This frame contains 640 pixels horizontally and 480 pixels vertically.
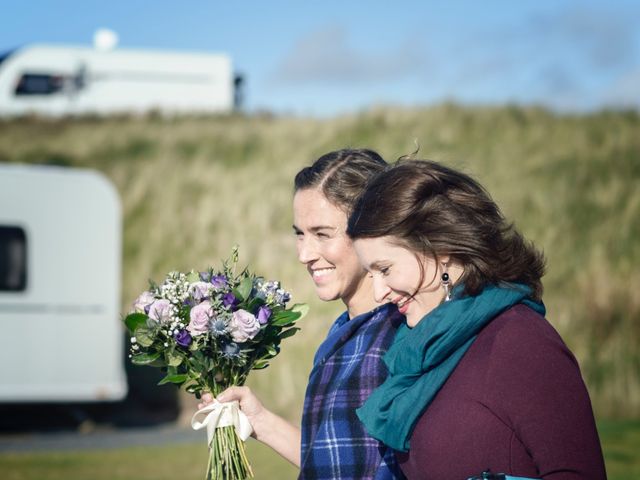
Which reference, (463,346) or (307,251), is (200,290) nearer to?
(307,251)

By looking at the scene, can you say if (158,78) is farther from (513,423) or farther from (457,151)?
(513,423)

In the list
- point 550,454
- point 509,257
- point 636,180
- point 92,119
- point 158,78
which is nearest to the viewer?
point 550,454

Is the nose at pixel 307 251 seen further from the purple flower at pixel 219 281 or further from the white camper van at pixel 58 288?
the white camper van at pixel 58 288

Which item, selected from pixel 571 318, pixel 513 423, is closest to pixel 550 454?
pixel 513 423

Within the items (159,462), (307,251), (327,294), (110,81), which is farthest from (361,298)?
(110,81)

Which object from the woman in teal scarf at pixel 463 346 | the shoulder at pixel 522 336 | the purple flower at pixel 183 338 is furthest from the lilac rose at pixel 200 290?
the shoulder at pixel 522 336

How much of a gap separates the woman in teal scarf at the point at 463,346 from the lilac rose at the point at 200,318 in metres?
0.65

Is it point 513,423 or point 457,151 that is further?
point 457,151

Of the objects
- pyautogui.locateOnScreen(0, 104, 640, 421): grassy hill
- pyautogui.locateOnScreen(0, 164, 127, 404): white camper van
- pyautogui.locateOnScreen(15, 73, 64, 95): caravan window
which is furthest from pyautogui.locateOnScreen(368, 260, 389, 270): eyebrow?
pyautogui.locateOnScreen(15, 73, 64, 95): caravan window

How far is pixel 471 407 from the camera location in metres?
2.17

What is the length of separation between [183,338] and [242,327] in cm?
18

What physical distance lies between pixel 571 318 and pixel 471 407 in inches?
441

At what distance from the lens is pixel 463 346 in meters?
2.26

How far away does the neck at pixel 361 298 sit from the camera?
9.98 ft
